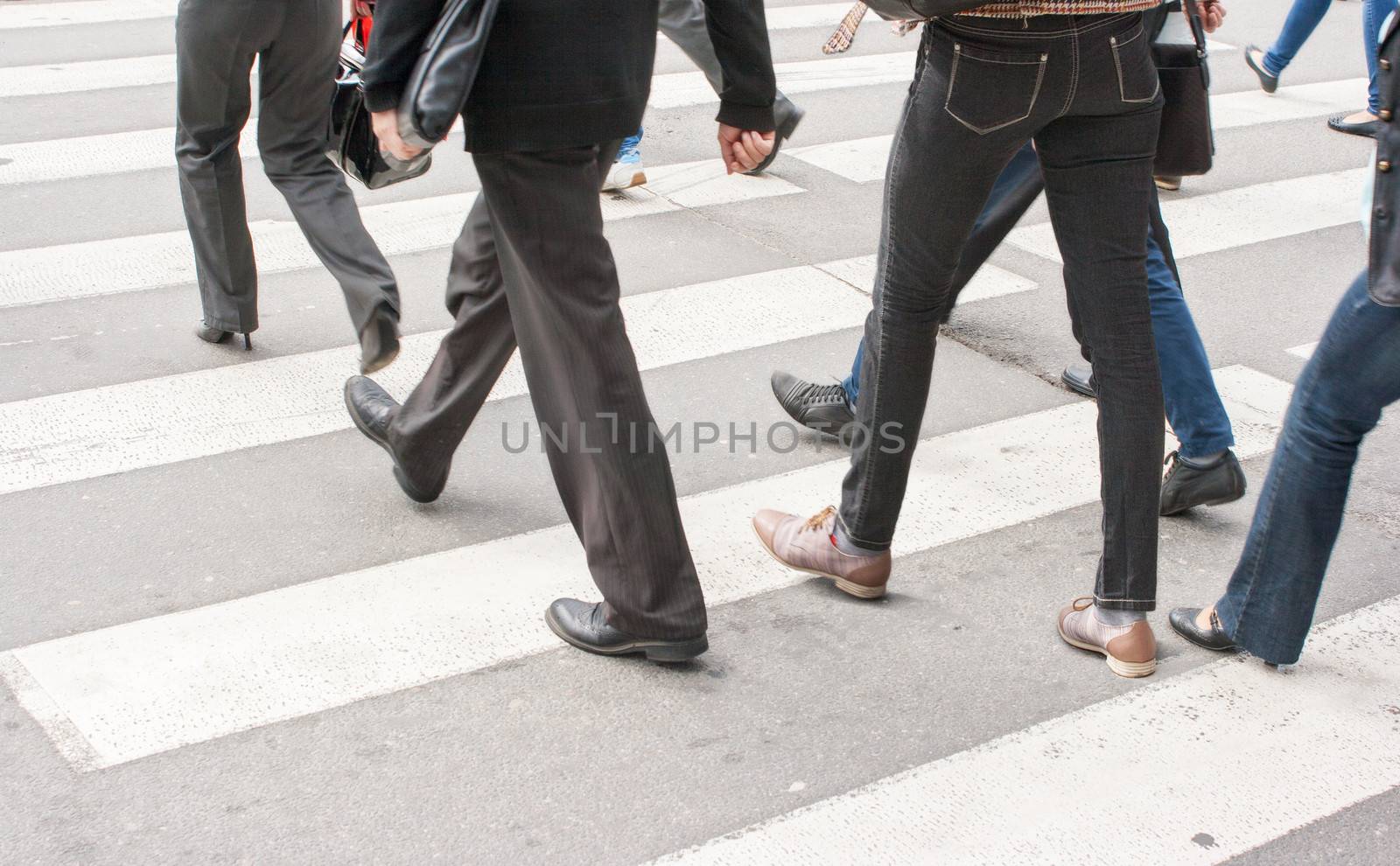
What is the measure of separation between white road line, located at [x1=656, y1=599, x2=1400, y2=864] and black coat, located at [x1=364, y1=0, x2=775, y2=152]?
1347 millimetres

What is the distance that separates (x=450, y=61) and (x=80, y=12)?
313 inches

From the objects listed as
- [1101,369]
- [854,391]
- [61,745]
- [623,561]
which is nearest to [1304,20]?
[854,391]

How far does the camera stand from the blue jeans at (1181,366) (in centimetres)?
370

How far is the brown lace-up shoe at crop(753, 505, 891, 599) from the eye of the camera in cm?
334

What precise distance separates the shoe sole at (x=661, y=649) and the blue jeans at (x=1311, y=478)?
117cm

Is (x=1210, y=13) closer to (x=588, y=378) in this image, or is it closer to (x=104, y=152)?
(x=588, y=378)

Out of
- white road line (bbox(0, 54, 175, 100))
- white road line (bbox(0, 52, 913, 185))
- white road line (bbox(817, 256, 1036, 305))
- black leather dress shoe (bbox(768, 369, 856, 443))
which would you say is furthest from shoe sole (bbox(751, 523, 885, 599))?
white road line (bbox(0, 54, 175, 100))

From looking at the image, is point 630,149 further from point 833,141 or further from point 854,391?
point 854,391

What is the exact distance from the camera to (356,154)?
3.54m

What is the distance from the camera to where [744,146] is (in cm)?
302

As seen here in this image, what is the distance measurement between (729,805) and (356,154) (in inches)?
73.4

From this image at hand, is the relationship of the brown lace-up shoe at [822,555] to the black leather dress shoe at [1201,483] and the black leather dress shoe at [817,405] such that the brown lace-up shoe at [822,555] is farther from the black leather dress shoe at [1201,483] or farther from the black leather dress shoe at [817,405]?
the black leather dress shoe at [1201,483]

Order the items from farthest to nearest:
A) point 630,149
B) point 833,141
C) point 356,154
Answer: point 833,141
point 630,149
point 356,154

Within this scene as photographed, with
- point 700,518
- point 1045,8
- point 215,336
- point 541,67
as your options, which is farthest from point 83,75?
Result: point 1045,8
